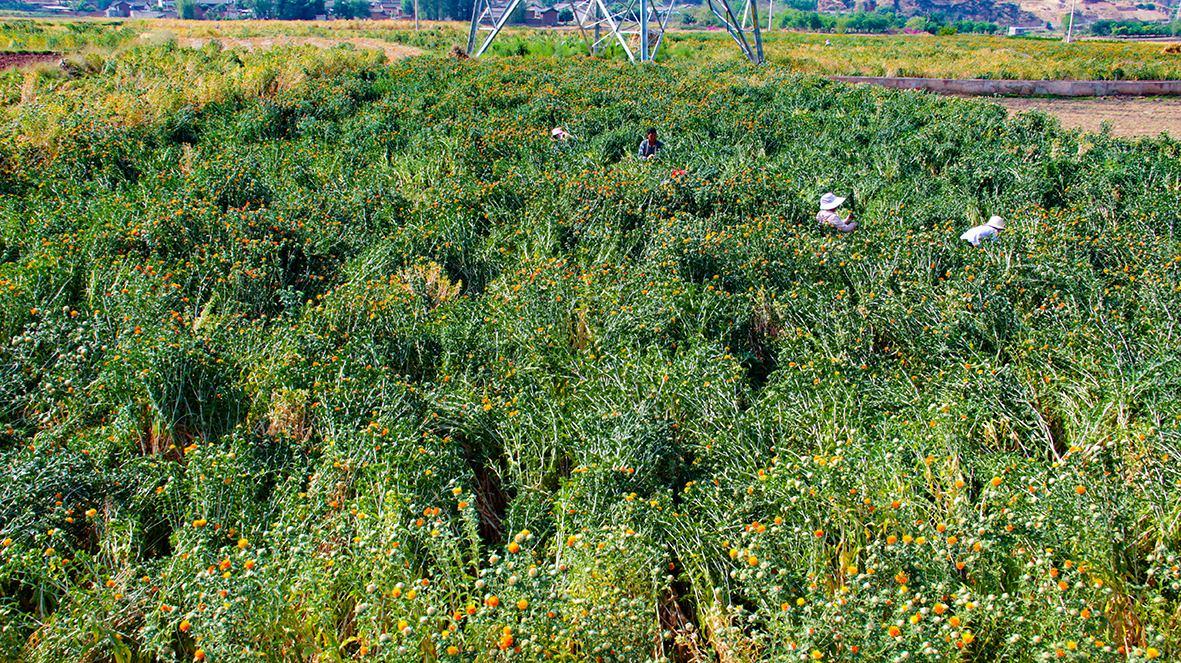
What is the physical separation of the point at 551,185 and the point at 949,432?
5.94 m

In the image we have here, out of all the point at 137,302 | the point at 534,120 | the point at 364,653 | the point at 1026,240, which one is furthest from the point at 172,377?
the point at 534,120

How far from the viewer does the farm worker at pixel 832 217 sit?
26.8 ft

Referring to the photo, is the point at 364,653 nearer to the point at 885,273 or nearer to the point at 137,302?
the point at 137,302

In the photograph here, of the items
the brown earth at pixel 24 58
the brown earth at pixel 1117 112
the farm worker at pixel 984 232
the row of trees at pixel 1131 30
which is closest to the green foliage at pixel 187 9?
the brown earth at pixel 24 58

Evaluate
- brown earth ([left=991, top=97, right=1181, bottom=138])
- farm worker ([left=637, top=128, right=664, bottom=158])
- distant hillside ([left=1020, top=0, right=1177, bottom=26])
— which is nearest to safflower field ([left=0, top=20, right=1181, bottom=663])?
farm worker ([left=637, top=128, right=664, bottom=158])

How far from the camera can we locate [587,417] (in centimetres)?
457

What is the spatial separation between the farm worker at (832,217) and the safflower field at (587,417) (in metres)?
0.32

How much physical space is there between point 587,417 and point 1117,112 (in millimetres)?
22369

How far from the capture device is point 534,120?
46.2 feet

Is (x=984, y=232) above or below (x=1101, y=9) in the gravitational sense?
below

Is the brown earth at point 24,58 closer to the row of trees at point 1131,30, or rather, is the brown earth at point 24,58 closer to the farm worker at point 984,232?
the farm worker at point 984,232

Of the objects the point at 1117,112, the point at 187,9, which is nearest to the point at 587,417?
the point at 1117,112

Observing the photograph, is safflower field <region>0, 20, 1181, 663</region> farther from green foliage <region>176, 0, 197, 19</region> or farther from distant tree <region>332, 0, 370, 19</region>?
distant tree <region>332, 0, 370, 19</region>

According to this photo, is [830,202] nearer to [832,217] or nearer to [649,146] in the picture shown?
[832,217]
